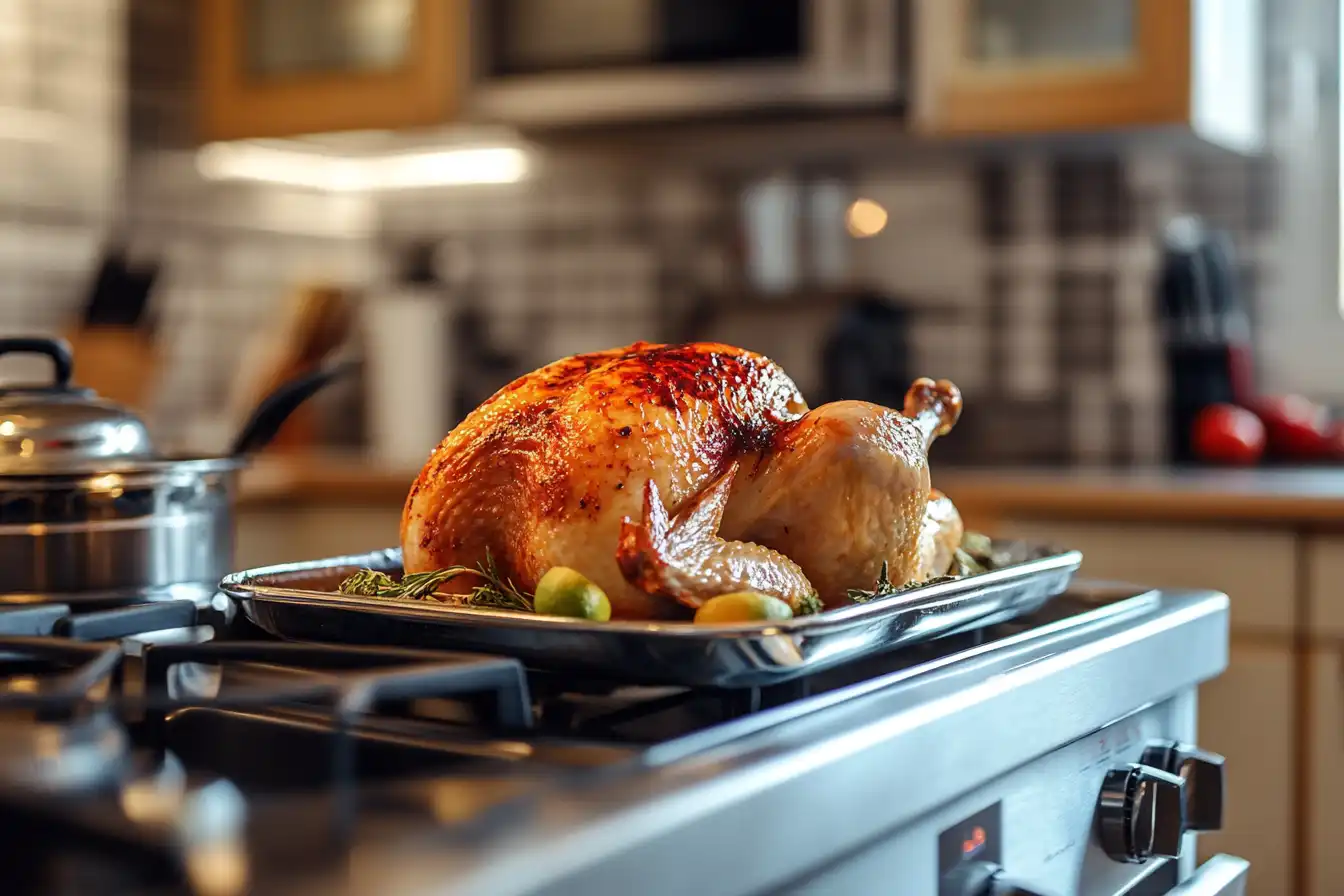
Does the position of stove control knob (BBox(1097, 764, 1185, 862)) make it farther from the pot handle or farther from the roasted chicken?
the pot handle

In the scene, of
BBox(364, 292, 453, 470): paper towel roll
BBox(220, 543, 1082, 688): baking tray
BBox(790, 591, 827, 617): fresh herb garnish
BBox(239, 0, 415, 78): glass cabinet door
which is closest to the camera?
BBox(220, 543, 1082, 688): baking tray

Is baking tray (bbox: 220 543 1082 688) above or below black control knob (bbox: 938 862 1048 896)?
above

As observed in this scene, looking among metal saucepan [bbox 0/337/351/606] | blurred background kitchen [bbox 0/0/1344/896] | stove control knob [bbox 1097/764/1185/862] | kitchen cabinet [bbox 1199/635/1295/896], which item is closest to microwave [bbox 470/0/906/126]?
blurred background kitchen [bbox 0/0/1344/896]

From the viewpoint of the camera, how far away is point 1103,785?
80 centimetres

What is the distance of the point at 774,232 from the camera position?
2734mm

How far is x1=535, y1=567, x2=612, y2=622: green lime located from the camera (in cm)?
66

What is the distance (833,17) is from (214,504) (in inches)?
67.3

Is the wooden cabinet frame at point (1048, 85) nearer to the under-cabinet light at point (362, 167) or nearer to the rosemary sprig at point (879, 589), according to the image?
the under-cabinet light at point (362, 167)

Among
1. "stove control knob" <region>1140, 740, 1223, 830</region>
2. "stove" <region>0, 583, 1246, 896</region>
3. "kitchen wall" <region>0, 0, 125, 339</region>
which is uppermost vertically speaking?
"kitchen wall" <region>0, 0, 125, 339</region>

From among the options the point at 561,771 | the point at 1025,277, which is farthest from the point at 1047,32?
the point at 561,771

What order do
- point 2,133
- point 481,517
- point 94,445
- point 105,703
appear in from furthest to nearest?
point 2,133 → point 94,445 → point 481,517 → point 105,703

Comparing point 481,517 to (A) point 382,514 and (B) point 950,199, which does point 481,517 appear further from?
(B) point 950,199

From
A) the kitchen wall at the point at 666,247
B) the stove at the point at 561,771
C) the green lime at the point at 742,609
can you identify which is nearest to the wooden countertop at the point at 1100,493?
the kitchen wall at the point at 666,247

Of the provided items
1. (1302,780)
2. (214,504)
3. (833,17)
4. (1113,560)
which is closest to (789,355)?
(833,17)
